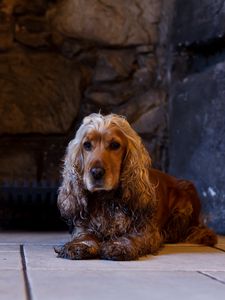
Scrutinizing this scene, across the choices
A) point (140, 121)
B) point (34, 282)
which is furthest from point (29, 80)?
point (34, 282)

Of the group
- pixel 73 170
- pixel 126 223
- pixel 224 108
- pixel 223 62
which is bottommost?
pixel 126 223

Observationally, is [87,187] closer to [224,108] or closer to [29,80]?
[224,108]

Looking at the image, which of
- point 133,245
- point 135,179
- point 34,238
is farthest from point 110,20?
point 133,245

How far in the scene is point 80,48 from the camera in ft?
10.5

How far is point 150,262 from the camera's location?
1.94 meters

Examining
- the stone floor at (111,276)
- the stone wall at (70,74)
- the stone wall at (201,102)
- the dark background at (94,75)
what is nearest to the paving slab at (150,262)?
the stone floor at (111,276)

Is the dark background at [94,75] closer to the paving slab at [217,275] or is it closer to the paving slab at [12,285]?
the paving slab at [217,275]

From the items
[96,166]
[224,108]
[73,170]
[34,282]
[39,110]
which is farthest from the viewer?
[39,110]

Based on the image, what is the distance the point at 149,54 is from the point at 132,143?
1191 mm

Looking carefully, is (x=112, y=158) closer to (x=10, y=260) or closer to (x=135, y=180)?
(x=135, y=180)

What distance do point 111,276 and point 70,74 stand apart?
171cm

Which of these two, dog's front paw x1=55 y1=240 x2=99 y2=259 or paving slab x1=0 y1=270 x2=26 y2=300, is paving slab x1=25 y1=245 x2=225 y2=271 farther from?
paving slab x1=0 y1=270 x2=26 y2=300

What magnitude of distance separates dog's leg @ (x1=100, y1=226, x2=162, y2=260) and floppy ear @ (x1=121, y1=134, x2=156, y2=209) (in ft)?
0.30

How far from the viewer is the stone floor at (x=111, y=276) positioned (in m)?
1.42
